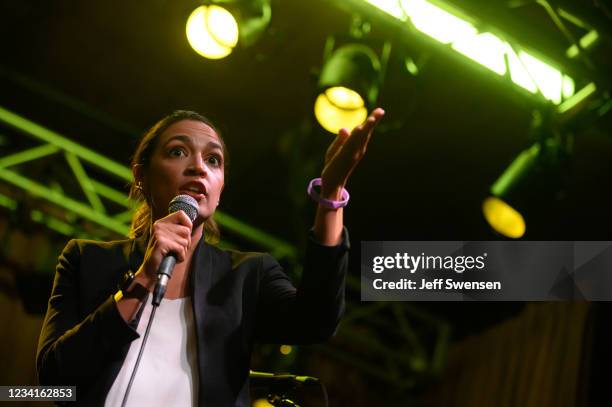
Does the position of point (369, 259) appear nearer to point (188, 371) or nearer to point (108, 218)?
point (108, 218)

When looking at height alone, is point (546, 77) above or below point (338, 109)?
above

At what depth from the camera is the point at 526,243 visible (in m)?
5.00

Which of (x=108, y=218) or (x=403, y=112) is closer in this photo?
(x=403, y=112)

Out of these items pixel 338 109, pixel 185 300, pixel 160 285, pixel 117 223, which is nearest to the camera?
pixel 160 285

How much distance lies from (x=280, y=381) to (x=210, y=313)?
0.19 m

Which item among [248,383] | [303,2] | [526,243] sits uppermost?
[303,2]

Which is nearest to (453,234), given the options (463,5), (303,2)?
(303,2)

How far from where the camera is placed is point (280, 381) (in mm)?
1419

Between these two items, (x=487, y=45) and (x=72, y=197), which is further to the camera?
(x=72, y=197)

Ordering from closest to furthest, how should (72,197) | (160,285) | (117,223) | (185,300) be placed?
(160,285) < (185,300) < (117,223) < (72,197)

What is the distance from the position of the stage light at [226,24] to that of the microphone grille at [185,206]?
191 cm

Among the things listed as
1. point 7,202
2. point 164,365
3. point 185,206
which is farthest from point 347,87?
point 7,202

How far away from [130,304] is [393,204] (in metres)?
4.35

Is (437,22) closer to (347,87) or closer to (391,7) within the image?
(391,7)
